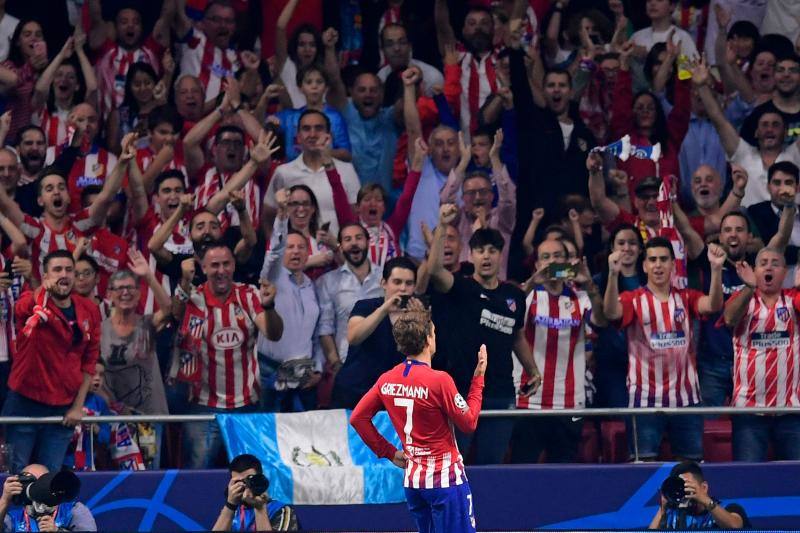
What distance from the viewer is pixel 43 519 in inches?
430

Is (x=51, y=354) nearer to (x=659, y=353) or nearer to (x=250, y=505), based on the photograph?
(x=250, y=505)

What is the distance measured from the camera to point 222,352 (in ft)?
40.2

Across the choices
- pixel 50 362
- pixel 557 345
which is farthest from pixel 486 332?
pixel 50 362

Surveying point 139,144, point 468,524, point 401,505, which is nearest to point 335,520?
point 401,505

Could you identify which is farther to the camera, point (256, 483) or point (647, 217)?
point (647, 217)

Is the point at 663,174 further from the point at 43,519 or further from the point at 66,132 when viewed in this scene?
the point at 43,519

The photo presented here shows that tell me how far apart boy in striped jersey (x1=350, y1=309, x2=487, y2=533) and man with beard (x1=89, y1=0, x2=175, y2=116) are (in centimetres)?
641

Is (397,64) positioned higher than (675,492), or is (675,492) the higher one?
(397,64)

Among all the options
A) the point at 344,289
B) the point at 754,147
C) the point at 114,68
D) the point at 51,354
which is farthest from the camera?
the point at 114,68

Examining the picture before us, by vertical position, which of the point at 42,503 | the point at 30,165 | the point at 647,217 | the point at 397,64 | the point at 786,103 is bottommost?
the point at 42,503

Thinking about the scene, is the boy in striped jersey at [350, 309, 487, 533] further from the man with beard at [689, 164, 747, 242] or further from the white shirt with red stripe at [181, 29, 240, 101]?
the white shirt with red stripe at [181, 29, 240, 101]

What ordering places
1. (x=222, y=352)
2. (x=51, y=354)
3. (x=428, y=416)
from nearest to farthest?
1. (x=428, y=416)
2. (x=51, y=354)
3. (x=222, y=352)

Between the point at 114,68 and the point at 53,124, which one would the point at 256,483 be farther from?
the point at 114,68

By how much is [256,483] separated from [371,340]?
1533mm
